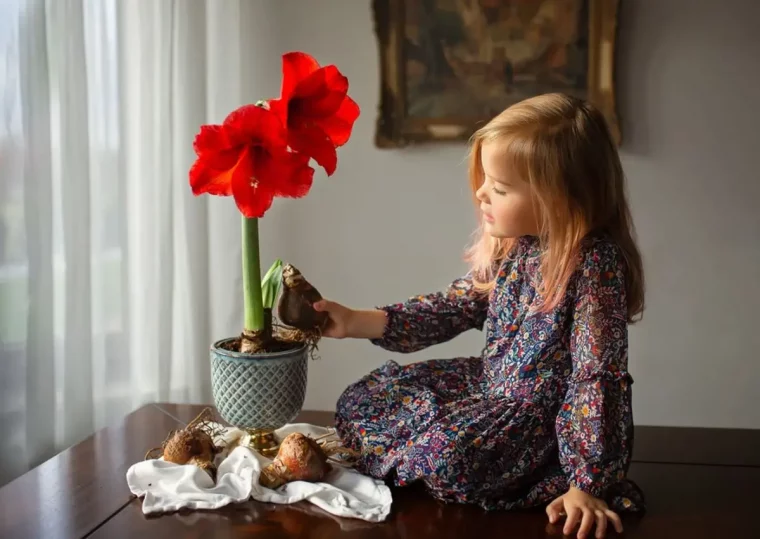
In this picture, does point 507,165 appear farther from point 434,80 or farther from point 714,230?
point 714,230

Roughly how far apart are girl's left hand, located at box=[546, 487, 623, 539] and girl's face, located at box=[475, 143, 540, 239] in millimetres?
311

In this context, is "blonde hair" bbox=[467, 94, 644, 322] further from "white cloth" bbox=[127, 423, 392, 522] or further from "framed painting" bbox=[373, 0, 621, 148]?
"framed painting" bbox=[373, 0, 621, 148]

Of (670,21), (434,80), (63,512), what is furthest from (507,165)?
(670,21)

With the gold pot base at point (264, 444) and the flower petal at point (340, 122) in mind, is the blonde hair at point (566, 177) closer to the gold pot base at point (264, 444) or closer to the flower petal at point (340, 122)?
the flower petal at point (340, 122)

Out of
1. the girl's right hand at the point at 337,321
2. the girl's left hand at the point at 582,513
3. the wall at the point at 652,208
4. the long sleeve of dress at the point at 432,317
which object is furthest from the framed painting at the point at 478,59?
the girl's left hand at the point at 582,513

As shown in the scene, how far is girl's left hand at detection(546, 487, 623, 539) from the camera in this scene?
2.75ft

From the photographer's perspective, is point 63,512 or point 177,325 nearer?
point 63,512

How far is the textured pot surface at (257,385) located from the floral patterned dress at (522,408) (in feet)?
0.36

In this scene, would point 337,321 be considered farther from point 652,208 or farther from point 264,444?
point 652,208

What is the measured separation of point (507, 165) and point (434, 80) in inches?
32.3

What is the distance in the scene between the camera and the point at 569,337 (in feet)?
3.26

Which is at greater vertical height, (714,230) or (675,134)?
(675,134)

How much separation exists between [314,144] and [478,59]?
0.89m

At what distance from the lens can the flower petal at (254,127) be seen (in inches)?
34.9
